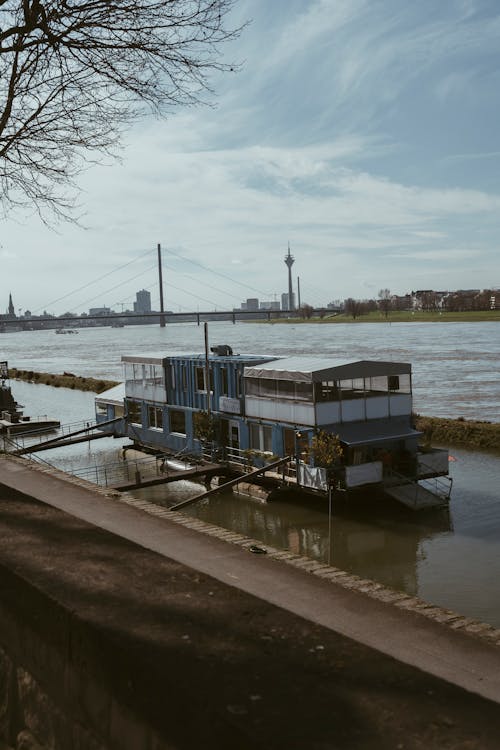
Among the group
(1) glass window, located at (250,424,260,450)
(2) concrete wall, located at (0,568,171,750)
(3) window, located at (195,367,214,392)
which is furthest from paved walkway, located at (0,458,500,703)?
(3) window, located at (195,367,214,392)

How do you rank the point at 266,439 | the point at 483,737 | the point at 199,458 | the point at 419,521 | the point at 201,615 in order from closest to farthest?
1. the point at 483,737
2. the point at 201,615
3. the point at 419,521
4. the point at 266,439
5. the point at 199,458

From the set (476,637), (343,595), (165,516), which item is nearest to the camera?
(476,637)

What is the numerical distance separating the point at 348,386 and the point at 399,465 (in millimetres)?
3470

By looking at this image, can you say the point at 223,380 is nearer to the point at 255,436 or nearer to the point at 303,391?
the point at 255,436

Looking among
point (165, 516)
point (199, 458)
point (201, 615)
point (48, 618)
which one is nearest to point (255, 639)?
point (201, 615)

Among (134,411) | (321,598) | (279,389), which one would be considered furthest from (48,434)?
(321,598)

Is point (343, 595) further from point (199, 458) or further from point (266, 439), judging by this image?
point (199, 458)

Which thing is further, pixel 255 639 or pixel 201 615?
pixel 201 615

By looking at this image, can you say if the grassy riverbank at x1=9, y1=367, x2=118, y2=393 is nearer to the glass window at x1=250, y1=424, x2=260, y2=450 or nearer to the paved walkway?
the glass window at x1=250, y1=424, x2=260, y2=450

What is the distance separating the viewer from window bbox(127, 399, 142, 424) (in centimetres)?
3994

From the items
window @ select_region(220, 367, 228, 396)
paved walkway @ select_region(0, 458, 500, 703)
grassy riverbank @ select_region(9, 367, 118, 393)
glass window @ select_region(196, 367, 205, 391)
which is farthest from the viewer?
grassy riverbank @ select_region(9, 367, 118, 393)

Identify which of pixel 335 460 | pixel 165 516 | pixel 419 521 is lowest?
pixel 419 521

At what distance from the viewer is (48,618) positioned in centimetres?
556

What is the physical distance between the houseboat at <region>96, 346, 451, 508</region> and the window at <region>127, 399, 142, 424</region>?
582 cm
